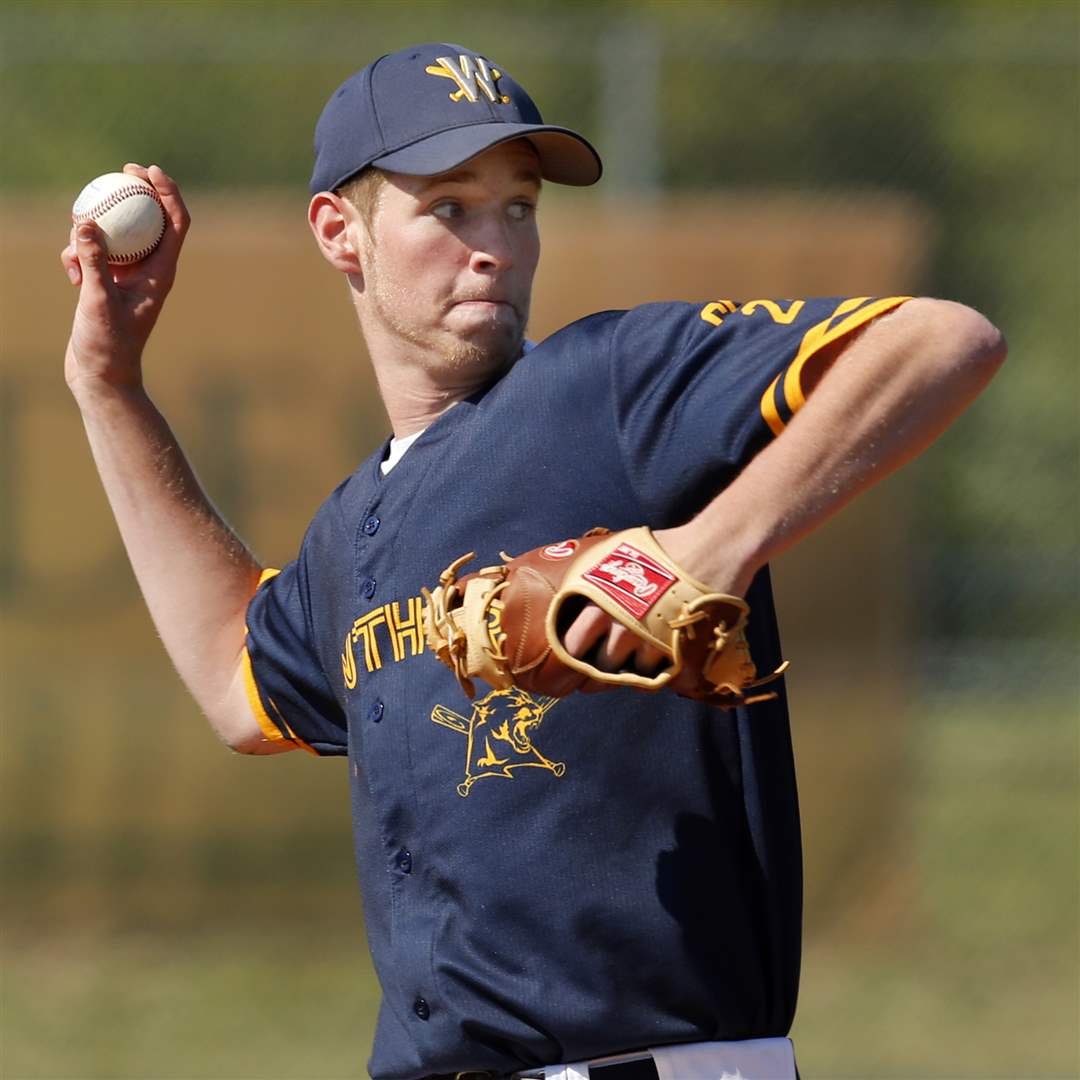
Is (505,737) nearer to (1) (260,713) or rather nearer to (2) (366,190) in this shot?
(1) (260,713)

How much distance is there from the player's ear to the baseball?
0.28 meters

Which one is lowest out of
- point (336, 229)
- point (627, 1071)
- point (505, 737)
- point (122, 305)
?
point (627, 1071)

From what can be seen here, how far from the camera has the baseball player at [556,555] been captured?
2.07 metres

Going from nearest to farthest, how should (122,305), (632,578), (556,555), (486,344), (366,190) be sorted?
(632,578) < (556,555) < (486,344) < (366,190) < (122,305)

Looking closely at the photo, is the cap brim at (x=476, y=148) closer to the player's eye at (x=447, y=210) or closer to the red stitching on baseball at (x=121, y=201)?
the player's eye at (x=447, y=210)

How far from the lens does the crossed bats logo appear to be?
2387 mm

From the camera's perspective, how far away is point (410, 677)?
8.20 ft

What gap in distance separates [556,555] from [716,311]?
0.39 metres

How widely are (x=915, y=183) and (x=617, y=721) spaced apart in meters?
5.28

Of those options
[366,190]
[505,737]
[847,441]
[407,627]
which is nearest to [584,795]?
[505,737]

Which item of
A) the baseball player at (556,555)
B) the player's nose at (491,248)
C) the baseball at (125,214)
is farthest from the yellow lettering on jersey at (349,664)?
the baseball at (125,214)

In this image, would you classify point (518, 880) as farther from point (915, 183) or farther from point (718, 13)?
point (718, 13)

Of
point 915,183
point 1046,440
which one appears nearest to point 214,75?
point 915,183

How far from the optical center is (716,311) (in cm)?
231
